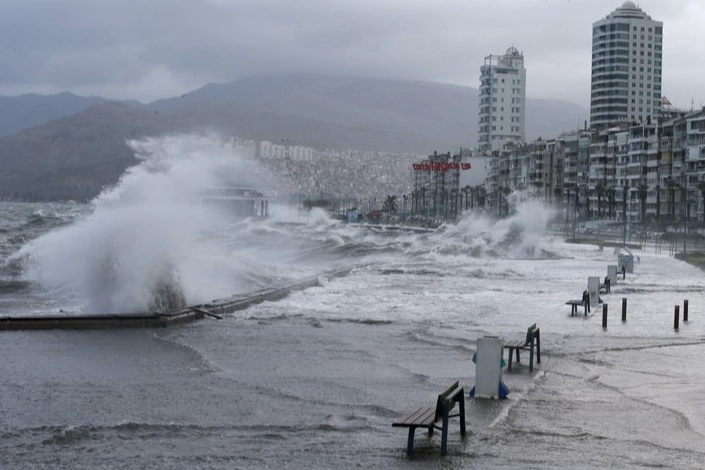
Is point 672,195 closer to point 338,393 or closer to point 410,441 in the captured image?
Result: point 338,393

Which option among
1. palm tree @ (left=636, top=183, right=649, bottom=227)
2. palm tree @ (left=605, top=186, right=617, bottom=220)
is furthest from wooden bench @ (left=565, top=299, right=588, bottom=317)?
A: palm tree @ (left=605, top=186, right=617, bottom=220)

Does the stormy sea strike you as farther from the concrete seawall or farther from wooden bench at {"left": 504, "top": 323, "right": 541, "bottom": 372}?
the concrete seawall

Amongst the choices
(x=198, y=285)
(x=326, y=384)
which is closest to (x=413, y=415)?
(x=326, y=384)

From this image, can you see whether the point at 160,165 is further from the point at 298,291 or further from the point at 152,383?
the point at 152,383

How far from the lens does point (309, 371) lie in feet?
57.0

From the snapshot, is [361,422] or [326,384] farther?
[326,384]

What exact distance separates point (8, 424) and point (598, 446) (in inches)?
255

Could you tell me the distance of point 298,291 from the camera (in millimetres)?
35750

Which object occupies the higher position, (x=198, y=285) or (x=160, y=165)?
(x=160, y=165)

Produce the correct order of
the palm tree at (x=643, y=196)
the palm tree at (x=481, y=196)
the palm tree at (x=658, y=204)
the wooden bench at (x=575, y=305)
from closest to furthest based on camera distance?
the wooden bench at (x=575, y=305) → the palm tree at (x=658, y=204) → the palm tree at (x=643, y=196) → the palm tree at (x=481, y=196)

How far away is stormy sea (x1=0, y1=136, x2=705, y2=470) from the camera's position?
11562 millimetres

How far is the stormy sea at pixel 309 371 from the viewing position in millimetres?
11562

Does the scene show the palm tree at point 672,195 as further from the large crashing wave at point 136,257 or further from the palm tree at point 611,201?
the large crashing wave at point 136,257

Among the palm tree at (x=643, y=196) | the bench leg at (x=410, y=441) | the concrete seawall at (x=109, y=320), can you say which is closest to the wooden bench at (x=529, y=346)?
the bench leg at (x=410, y=441)
